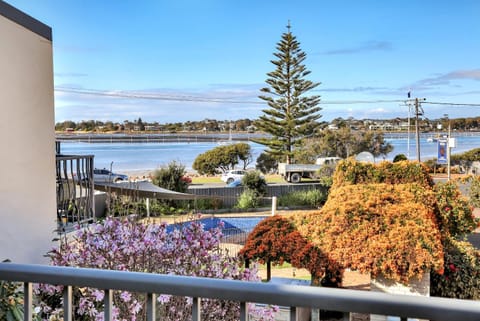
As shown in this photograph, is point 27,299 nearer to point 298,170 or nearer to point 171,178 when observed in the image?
point 171,178

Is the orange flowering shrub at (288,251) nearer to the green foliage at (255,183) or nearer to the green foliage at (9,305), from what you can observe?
the green foliage at (9,305)

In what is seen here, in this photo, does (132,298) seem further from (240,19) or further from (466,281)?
(240,19)

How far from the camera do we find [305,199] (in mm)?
16953

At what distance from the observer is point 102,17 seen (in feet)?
48.0

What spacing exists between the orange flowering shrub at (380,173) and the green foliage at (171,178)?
9.12 meters

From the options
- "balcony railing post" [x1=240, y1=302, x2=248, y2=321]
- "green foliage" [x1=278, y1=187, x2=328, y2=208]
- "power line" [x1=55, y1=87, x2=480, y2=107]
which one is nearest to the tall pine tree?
"power line" [x1=55, y1=87, x2=480, y2=107]

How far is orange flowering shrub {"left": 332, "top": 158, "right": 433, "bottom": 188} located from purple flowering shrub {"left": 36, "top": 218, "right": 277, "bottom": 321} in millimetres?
5351

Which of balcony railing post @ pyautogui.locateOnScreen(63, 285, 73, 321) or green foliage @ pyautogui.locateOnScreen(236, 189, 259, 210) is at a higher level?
balcony railing post @ pyautogui.locateOnScreen(63, 285, 73, 321)

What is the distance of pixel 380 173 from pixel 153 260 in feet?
19.8

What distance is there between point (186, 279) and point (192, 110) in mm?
35502

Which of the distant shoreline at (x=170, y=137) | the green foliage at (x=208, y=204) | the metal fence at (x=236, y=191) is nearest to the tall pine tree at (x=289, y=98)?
the metal fence at (x=236, y=191)

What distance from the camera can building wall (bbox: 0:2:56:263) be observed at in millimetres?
3150

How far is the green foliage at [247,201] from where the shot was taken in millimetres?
16109

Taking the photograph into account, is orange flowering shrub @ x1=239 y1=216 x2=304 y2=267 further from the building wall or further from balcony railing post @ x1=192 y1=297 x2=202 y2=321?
balcony railing post @ x1=192 y1=297 x2=202 y2=321
